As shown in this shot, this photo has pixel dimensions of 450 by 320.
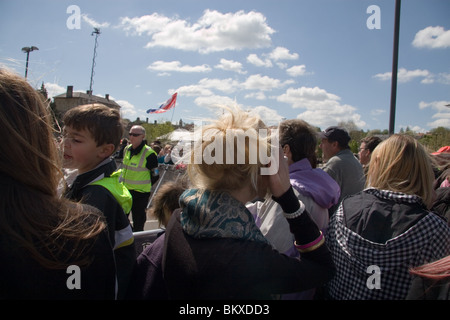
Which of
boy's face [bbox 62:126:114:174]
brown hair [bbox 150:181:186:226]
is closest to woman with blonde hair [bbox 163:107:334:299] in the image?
boy's face [bbox 62:126:114:174]

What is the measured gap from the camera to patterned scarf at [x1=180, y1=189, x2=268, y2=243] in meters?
1.16

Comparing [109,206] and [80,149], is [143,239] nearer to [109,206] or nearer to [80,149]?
[109,206]

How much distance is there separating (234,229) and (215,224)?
8cm

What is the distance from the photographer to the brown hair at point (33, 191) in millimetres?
907

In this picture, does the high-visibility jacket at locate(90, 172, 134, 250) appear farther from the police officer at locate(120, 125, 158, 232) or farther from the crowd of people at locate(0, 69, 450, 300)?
the police officer at locate(120, 125, 158, 232)

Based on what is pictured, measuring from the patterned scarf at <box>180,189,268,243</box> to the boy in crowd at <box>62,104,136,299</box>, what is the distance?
2.36ft

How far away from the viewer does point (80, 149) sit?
199 centimetres

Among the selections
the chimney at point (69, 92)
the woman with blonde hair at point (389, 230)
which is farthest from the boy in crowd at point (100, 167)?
the chimney at point (69, 92)

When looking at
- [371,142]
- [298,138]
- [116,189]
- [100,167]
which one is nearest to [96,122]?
[100,167]

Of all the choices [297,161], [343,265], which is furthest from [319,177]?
[343,265]

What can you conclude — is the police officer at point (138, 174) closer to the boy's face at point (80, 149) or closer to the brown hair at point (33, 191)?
the boy's face at point (80, 149)

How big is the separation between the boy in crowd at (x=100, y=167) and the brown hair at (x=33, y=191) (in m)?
0.73

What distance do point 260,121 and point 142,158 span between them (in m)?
4.22
